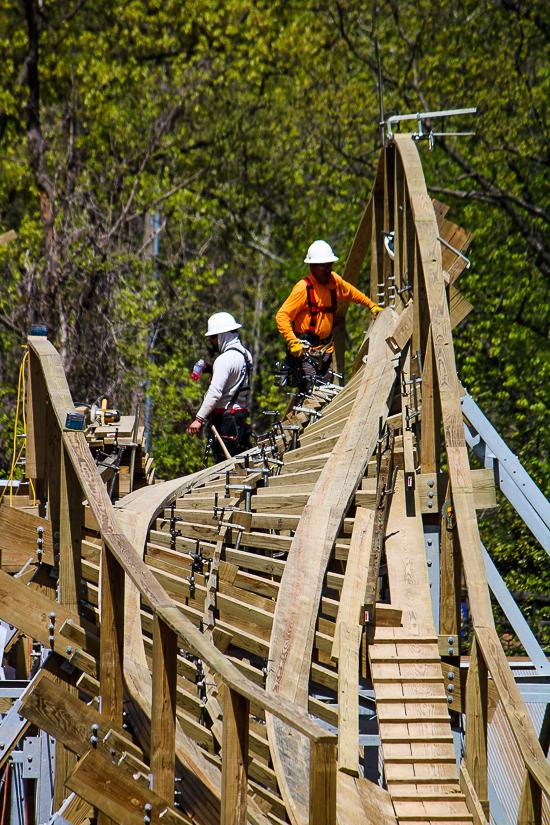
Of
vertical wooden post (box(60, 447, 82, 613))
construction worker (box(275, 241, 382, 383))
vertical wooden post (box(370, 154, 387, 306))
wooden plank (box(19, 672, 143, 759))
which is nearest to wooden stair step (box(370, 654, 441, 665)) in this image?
wooden plank (box(19, 672, 143, 759))

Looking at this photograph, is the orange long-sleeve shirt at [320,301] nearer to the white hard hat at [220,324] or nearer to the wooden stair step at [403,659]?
the white hard hat at [220,324]

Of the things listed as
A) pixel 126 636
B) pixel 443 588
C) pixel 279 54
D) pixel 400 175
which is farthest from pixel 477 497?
pixel 279 54

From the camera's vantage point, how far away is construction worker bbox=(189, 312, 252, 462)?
8625mm

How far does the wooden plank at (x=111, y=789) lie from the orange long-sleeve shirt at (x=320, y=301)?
5751mm

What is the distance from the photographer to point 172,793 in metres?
3.44

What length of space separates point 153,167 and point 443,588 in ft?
60.0

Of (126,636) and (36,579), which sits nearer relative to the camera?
(126,636)

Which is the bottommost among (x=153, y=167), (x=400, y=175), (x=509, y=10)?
(x=400, y=175)

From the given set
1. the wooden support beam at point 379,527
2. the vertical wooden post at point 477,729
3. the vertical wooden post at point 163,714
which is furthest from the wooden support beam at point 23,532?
the vertical wooden post at point 477,729

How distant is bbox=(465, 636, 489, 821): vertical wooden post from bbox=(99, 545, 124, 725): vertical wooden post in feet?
5.57

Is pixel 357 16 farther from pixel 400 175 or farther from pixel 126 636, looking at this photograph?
pixel 126 636

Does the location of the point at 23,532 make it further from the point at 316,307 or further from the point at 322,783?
the point at 316,307

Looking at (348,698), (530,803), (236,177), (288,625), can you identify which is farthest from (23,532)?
(236,177)

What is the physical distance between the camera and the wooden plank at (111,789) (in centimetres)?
357
